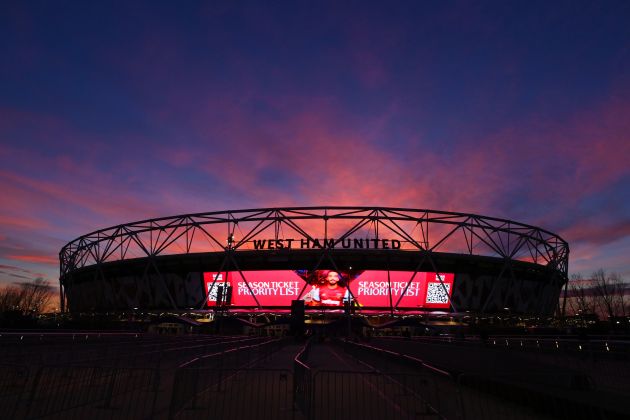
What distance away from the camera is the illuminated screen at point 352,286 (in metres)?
63.4

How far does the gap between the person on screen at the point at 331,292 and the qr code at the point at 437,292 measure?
12.1 m

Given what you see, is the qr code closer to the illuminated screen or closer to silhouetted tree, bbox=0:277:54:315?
the illuminated screen

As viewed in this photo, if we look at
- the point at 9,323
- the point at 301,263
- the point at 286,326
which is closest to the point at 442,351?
the point at 9,323

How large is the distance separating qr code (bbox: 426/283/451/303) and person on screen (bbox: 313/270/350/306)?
39.6 feet

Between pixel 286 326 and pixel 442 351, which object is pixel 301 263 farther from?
pixel 442 351

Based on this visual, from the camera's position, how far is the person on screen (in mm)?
63438

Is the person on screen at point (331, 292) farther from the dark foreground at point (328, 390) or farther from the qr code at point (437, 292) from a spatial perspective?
the dark foreground at point (328, 390)

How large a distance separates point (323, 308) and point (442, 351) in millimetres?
46846

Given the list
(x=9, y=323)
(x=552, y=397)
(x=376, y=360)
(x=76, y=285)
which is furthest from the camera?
(x=76, y=285)

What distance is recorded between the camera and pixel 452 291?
64562 mm

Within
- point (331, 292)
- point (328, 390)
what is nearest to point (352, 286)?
point (331, 292)

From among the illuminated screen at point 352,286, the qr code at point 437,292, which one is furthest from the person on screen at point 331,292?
the qr code at point 437,292

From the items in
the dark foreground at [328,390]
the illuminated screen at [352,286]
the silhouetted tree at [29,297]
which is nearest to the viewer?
the dark foreground at [328,390]

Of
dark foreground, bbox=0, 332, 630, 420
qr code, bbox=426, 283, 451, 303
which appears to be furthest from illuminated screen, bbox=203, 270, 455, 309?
dark foreground, bbox=0, 332, 630, 420
